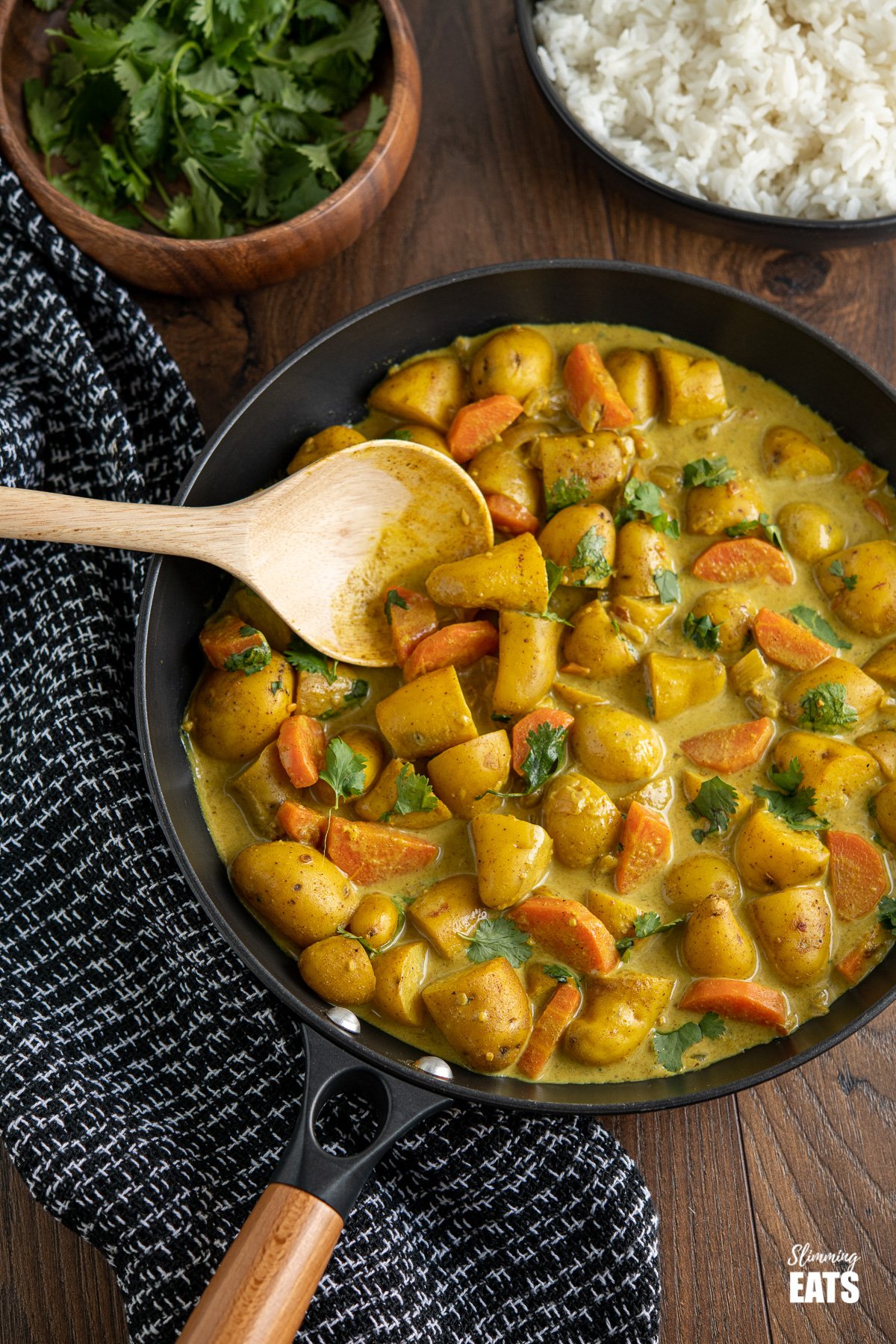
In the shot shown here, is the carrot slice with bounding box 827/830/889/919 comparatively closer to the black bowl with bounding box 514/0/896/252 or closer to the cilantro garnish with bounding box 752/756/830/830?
the cilantro garnish with bounding box 752/756/830/830

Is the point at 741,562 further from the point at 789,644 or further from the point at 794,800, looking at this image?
the point at 794,800

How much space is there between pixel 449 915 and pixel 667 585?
3.07 feet

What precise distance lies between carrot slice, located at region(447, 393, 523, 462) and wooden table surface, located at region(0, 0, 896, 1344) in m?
0.54

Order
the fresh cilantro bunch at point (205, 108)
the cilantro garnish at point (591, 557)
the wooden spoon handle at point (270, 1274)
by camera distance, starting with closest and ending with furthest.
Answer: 1. the wooden spoon handle at point (270, 1274)
2. the cilantro garnish at point (591, 557)
3. the fresh cilantro bunch at point (205, 108)

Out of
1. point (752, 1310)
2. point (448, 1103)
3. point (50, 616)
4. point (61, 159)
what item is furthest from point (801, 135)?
point (752, 1310)

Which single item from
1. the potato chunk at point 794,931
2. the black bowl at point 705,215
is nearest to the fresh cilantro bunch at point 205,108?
Result: the black bowl at point 705,215

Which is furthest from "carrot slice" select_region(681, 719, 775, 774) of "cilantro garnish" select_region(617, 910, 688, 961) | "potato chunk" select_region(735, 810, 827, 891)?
"cilantro garnish" select_region(617, 910, 688, 961)

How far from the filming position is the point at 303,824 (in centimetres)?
258

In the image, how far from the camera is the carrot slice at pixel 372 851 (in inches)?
100

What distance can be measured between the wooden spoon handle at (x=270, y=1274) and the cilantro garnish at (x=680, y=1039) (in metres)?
0.82

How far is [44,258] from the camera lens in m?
2.90

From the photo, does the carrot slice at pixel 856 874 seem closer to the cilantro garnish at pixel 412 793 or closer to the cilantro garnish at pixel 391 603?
the cilantro garnish at pixel 412 793

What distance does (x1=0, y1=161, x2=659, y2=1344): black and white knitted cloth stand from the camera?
2.45 metres

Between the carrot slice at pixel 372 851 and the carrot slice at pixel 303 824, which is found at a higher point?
the carrot slice at pixel 303 824
